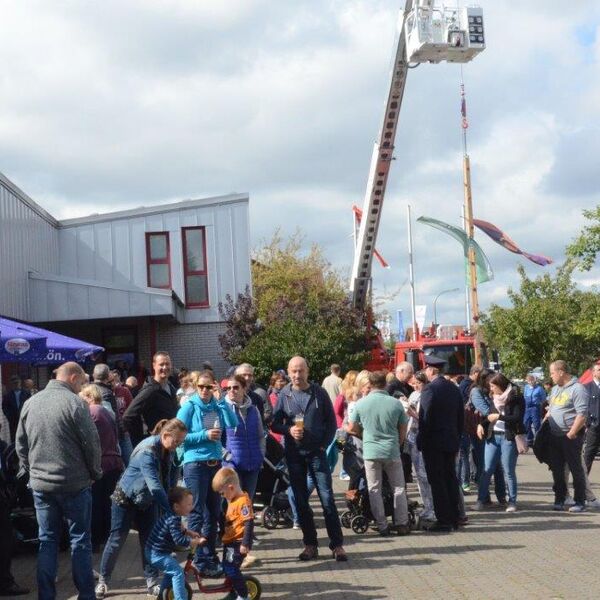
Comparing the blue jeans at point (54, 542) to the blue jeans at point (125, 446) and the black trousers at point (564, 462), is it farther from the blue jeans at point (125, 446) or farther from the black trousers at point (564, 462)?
the black trousers at point (564, 462)

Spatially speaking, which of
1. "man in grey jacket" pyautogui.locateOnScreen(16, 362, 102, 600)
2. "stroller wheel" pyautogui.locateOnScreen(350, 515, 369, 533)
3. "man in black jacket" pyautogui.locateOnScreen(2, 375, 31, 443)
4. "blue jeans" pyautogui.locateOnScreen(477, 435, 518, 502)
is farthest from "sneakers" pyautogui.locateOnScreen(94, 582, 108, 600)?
"man in black jacket" pyautogui.locateOnScreen(2, 375, 31, 443)

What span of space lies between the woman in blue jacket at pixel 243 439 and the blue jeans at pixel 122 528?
1.39 metres

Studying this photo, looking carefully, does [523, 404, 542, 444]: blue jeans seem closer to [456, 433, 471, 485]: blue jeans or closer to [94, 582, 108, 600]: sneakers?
[456, 433, 471, 485]: blue jeans

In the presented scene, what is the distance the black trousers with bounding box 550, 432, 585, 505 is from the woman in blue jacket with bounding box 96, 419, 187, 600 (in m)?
6.29

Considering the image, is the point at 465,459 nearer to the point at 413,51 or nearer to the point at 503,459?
the point at 503,459

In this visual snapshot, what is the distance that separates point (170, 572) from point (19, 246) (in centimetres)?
1870

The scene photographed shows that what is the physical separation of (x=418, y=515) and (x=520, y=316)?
2730cm

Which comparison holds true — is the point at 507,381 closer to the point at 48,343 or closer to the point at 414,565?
the point at 414,565

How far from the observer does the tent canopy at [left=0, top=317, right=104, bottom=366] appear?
12.5 meters

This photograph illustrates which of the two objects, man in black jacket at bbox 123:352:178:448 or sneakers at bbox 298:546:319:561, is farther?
man in black jacket at bbox 123:352:178:448

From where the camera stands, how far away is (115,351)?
1236 inches

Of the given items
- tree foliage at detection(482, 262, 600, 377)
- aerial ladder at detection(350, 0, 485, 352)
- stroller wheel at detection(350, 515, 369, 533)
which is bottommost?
stroller wheel at detection(350, 515, 369, 533)

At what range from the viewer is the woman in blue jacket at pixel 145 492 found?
8.47m

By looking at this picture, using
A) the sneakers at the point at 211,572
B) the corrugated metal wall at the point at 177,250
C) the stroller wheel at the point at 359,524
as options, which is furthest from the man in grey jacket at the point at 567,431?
the corrugated metal wall at the point at 177,250
